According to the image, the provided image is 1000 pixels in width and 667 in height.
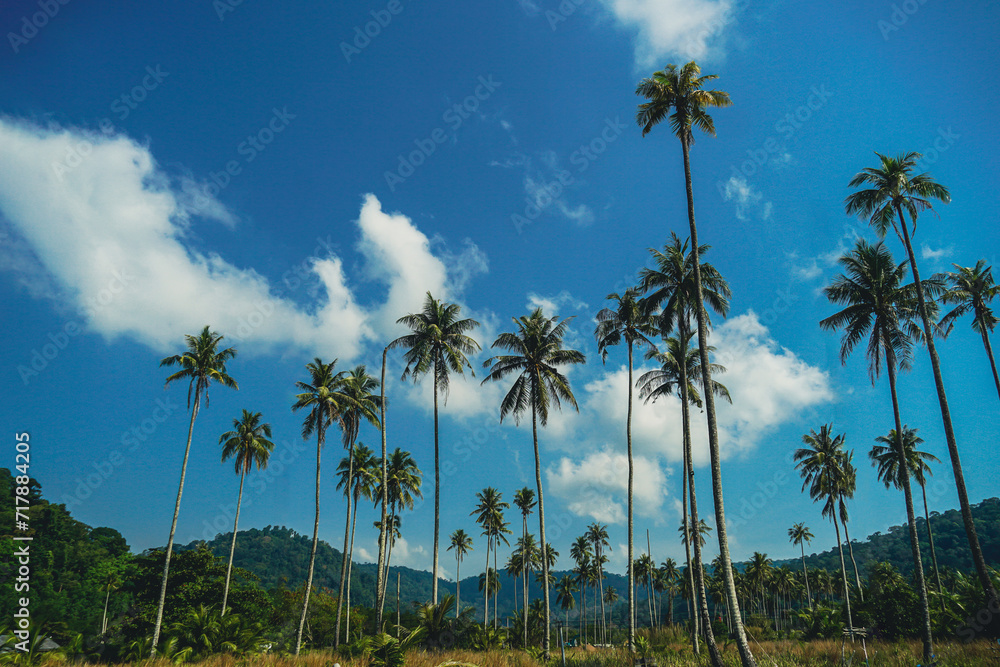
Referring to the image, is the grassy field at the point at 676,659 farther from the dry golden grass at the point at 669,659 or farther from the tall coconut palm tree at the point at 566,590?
the tall coconut palm tree at the point at 566,590

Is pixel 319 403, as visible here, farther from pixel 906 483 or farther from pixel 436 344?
pixel 906 483

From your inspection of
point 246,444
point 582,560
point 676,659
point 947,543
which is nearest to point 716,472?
point 676,659

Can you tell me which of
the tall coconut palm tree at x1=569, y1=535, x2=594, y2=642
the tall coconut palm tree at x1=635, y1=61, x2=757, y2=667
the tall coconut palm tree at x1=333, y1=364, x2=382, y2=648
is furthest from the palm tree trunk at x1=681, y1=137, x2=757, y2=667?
the tall coconut palm tree at x1=569, y1=535, x2=594, y2=642

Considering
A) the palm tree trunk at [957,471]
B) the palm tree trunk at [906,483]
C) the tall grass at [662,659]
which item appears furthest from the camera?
the palm tree trunk at [906,483]

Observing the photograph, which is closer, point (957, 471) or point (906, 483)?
point (957, 471)

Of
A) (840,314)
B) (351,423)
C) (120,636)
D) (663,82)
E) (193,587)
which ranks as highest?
(663,82)

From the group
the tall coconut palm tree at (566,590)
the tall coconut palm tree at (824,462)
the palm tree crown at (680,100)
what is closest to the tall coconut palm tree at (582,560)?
the tall coconut palm tree at (566,590)

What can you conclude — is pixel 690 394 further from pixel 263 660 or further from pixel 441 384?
pixel 263 660

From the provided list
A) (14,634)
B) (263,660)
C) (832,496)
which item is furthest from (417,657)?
(832,496)

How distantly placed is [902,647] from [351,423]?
3390cm

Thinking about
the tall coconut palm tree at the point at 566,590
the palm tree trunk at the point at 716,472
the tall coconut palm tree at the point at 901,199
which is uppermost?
the tall coconut palm tree at the point at 901,199

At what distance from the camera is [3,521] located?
63938 millimetres

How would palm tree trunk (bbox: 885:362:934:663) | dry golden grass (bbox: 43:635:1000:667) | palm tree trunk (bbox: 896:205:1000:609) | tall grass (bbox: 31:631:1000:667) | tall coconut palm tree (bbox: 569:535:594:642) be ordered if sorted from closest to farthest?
tall grass (bbox: 31:631:1000:667) → dry golden grass (bbox: 43:635:1000:667) → palm tree trunk (bbox: 896:205:1000:609) → palm tree trunk (bbox: 885:362:934:663) → tall coconut palm tree (bbox: 569:535:594:642)

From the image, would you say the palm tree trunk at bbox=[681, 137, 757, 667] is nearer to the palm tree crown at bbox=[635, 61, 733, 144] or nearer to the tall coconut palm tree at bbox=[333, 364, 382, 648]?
the palm tree crown at bbox=[635, 61, 733, 144]
